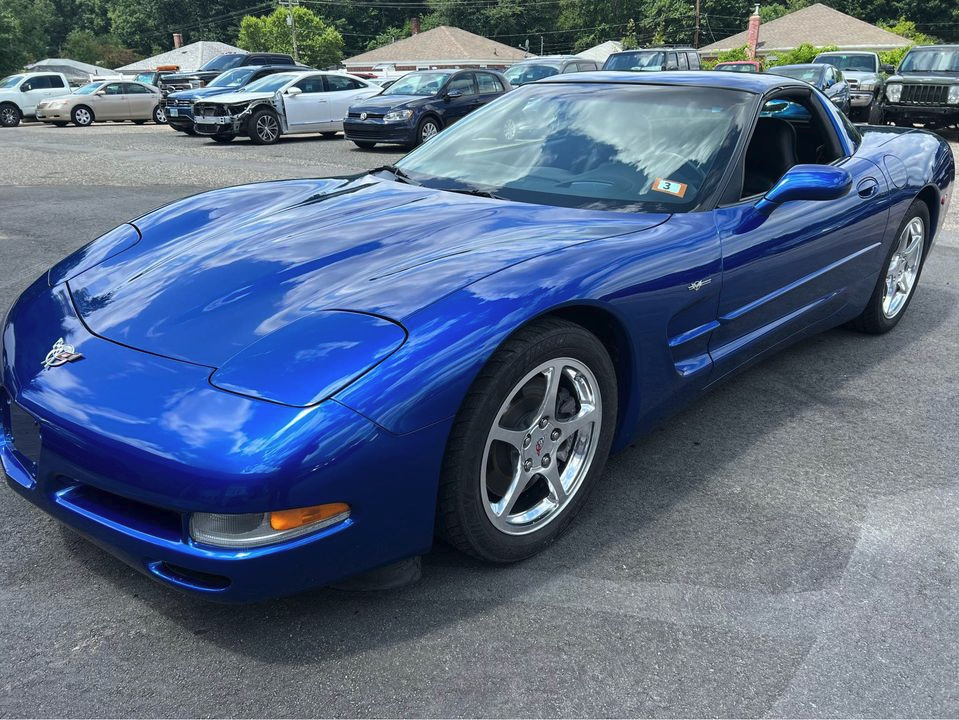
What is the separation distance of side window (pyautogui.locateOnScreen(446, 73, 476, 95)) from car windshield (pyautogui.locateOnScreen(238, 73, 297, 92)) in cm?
333

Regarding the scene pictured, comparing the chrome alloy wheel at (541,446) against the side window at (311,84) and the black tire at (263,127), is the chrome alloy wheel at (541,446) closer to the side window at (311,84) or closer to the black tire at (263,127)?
the black tire at (263,127)

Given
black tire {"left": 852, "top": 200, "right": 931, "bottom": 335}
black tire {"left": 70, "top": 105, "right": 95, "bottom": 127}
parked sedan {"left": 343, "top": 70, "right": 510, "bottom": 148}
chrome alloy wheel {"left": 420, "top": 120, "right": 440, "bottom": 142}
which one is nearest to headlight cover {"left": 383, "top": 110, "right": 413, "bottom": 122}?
parked sedan {"left": 343, "top": 70, "right": 510, "bottom": 148}

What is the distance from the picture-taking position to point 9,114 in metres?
22.6

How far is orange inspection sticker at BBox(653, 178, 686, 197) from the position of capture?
2.96 meters

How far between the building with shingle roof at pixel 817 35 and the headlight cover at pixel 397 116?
4409 centimetres

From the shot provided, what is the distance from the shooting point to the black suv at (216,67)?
2433 centimetres

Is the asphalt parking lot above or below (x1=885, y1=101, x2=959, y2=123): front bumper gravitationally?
above

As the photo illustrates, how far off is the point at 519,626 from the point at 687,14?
281 ft

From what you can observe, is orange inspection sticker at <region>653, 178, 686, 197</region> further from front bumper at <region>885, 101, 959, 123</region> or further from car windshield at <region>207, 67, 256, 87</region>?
car windshield at <region>207, 67, 256, 87</region>

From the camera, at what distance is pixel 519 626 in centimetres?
213

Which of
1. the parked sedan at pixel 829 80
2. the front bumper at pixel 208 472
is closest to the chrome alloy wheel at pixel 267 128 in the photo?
the parked sedan at pixel 829 80

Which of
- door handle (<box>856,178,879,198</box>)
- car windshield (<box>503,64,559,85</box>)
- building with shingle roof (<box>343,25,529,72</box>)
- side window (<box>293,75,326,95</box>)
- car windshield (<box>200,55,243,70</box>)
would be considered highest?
car windshield (<box>200,55,243,70</box>)

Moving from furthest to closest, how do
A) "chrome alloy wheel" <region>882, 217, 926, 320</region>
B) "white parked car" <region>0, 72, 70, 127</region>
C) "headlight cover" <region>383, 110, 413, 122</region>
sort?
"white parked car" <region>0, 72, 70, 127</region>, "headlight cover" <region>383, 110, 413, 122</region>, "chrome alloy wheel" <region>882, 217, 926, 320</region>

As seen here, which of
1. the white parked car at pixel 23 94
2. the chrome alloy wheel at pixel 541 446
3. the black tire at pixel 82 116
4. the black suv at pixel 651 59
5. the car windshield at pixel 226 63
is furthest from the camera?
the car windshield at pixel 226 63
